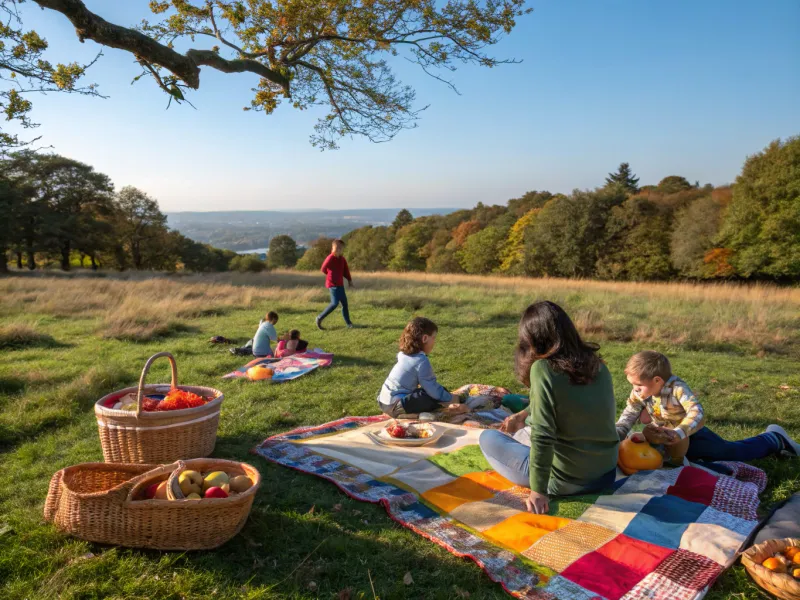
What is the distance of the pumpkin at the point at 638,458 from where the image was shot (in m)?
3.95

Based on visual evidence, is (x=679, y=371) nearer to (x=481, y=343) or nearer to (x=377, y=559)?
(x=481, y=343)

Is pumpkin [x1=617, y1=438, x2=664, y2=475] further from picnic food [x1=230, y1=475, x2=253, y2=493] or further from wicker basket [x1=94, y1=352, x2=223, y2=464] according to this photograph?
wicker basket [x1=94, y1=352, x2=223, y2=464]

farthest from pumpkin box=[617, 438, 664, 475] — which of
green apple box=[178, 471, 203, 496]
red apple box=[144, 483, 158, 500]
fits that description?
red apple box=[144, 483, 158, 500]

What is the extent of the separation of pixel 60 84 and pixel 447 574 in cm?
566

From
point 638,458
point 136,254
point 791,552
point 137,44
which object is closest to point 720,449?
point 638,458

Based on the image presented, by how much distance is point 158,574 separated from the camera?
2.88m

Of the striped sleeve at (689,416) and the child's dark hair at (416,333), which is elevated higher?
the child's dark hair at (416,333)

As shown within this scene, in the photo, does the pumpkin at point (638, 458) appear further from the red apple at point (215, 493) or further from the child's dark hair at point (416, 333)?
the red apple at point (215, 493)

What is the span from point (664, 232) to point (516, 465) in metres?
37.2

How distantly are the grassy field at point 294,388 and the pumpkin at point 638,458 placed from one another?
32.0 inches

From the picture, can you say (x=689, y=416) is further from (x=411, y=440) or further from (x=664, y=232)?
(x=664, y=232)

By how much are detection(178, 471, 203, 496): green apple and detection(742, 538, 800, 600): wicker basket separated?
3.18 m

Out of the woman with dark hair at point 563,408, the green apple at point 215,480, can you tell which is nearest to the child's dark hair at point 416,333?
the woman with dark hair at point 563,408

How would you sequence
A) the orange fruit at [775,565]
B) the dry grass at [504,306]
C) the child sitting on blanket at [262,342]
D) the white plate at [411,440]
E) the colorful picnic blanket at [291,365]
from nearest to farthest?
the orange fruit at [775,565]
the white plate at [411,440]
the colorful picnic blanket at [291,365]
the child sitting on blanket at [262,342]
the dry grass at [504,306]
